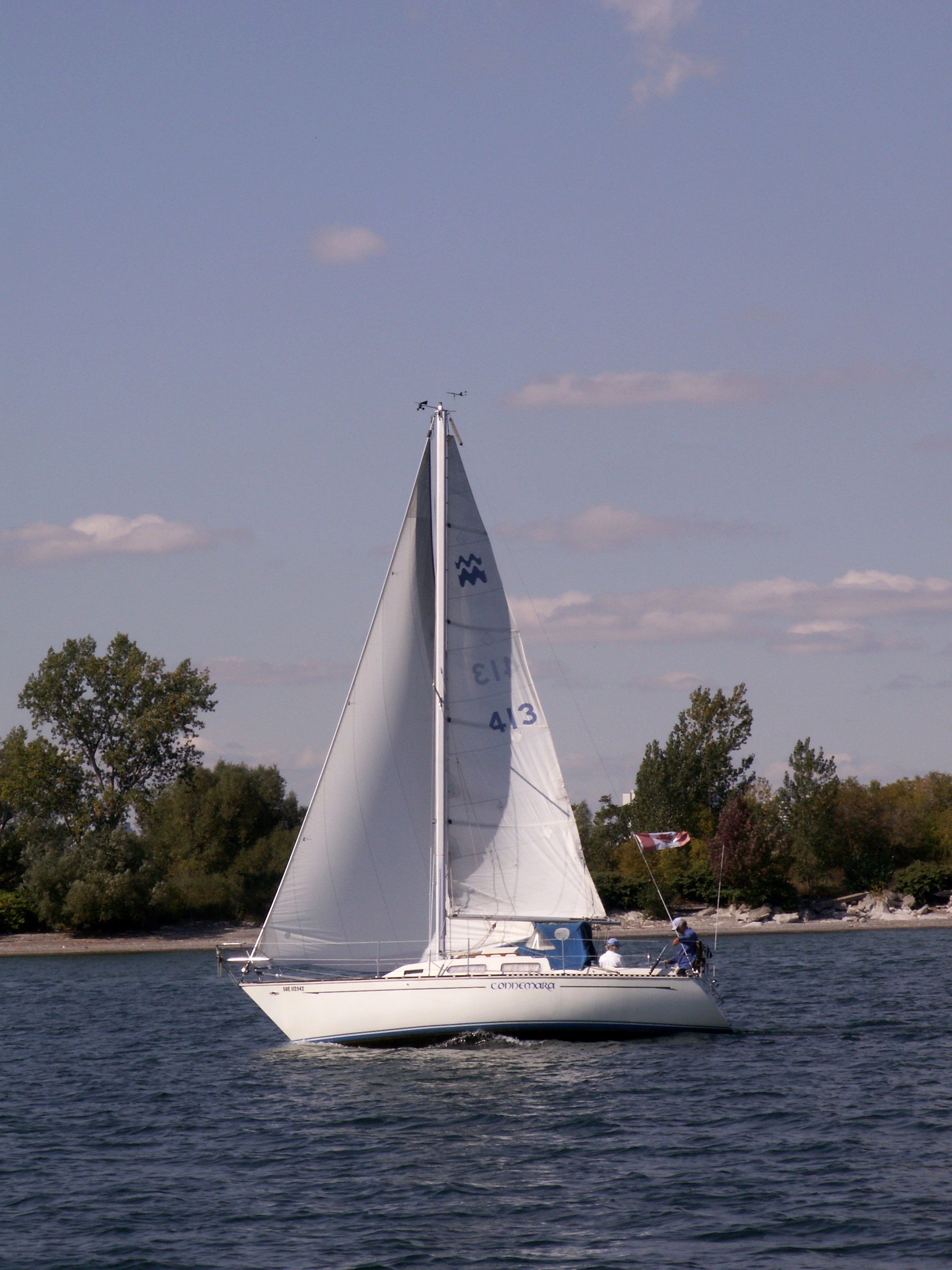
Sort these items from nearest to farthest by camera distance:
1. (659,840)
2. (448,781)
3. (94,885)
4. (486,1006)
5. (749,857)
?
(486,1006) → (448,781) → (659,840) → (94,885) → (749,857)

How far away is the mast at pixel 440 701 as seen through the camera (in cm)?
3069

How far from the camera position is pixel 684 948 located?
30562 millimetres

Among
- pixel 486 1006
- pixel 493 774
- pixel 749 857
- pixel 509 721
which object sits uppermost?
pixel 509 721

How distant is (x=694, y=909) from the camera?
8106cm

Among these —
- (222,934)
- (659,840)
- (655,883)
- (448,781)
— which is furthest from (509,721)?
(222,934)

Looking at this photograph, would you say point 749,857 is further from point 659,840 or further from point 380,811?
point 380,811

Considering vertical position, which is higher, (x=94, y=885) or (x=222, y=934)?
(x=94, y=885)

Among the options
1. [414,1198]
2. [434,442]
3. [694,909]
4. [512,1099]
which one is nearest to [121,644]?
[694,909]

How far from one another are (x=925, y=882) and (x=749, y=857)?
10.3m

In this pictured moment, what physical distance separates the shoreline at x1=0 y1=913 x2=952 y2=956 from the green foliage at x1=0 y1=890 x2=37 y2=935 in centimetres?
67

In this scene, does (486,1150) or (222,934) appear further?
(222,934)

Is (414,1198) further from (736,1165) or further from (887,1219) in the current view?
(887,1219)

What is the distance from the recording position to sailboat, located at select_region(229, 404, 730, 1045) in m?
30.0

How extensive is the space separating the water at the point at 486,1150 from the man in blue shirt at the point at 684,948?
5.45ft
